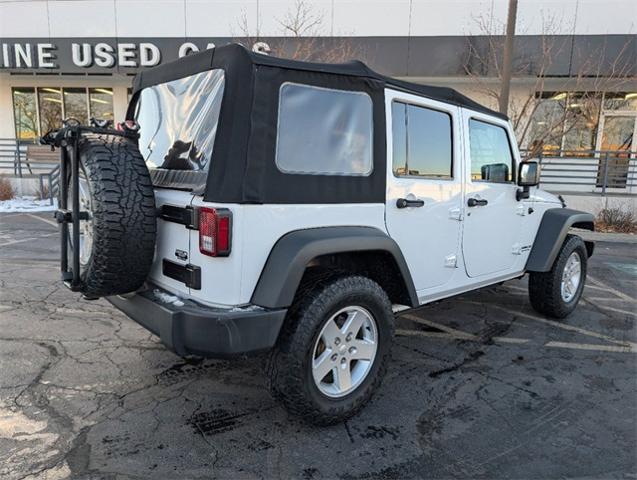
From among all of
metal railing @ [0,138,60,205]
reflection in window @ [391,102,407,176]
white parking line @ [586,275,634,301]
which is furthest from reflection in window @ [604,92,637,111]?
metal railing @ [0,138,60,205]

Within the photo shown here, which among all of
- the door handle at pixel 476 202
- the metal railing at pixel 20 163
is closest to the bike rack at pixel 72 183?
the door handle at pixel 476 202

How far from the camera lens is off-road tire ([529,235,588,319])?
4742 mm

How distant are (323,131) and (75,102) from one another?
16.6 metres

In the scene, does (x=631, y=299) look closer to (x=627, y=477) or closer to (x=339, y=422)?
(x=627, y=477)

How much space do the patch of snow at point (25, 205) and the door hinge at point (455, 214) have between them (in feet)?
37.1

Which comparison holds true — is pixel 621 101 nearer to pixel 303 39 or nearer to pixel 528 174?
pixel 303 39

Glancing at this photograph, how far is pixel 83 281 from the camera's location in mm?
2795

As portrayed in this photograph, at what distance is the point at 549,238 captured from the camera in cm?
466

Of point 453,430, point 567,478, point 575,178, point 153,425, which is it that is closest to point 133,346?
point 153,425

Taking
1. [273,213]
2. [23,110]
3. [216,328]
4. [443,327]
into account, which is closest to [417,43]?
[443,327]

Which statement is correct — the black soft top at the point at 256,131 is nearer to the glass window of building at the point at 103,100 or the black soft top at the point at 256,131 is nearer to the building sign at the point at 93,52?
the building sign at the point at 93,52

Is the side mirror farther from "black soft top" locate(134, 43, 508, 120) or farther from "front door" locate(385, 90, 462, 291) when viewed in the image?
"front door" locate(385, 90, 462, 291)

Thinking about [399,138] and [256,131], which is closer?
[256,131]

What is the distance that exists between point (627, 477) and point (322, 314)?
183 centimetres
